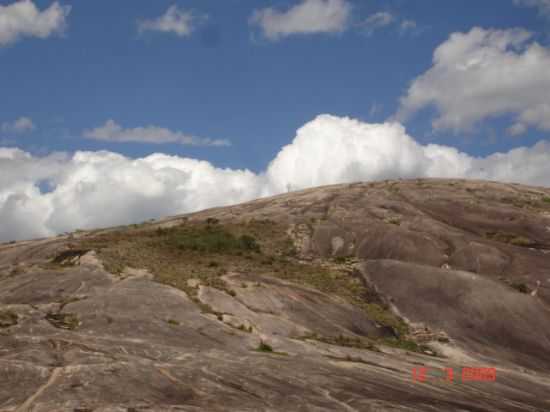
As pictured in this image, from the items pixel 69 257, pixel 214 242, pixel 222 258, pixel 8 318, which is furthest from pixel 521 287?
pixel 8 318

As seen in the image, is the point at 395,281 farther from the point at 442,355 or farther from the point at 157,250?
the point at 157,250

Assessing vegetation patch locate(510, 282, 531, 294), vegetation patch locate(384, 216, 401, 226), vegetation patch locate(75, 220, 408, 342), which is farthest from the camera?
vegetation patch locate(384, 216, 401, 226)

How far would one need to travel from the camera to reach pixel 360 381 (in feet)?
81.7

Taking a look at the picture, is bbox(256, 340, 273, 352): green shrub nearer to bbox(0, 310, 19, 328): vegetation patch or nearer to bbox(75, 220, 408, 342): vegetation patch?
bbox(75, 220, 408, 342): vegetation patch

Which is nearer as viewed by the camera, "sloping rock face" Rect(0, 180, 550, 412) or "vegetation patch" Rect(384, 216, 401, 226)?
"sloping rock face" Rect(0, 180, 550, 412)

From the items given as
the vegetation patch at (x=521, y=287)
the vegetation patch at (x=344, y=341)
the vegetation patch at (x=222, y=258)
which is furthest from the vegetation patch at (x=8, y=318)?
the vegetation patch at (x=521, y=287)

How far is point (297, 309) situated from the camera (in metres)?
40.2

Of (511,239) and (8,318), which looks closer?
(8,318)

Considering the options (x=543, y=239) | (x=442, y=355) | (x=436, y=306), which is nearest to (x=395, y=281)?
(x=436, y=306)

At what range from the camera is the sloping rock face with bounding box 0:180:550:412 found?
2198 centimetres

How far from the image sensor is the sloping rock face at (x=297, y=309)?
22.0 meters
